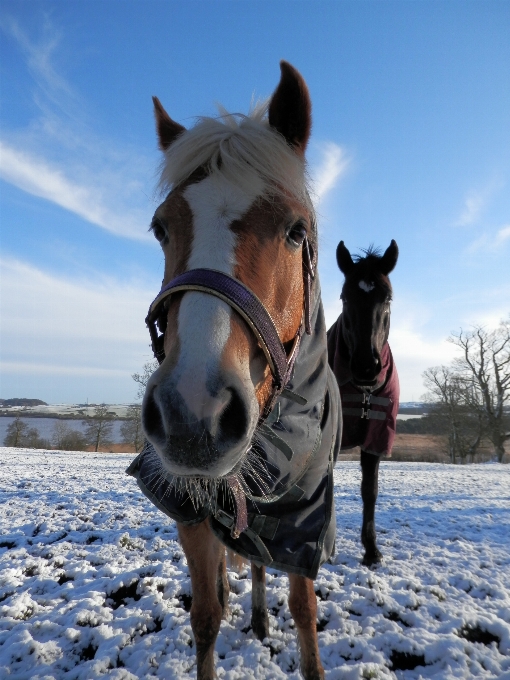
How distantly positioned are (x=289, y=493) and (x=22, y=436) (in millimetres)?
49839

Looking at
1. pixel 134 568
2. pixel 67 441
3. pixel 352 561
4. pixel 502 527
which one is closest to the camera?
pixel 134 568

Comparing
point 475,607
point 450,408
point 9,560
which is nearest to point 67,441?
point 450,408

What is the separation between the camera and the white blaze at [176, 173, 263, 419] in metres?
1.04

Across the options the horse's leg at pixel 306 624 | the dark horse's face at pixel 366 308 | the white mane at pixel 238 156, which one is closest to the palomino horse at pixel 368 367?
the dark horse's face at pixel 366 308

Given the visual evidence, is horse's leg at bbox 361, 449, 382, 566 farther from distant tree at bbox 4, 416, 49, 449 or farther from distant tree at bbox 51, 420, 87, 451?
distant tree at bbox 4, 416, 49, 449

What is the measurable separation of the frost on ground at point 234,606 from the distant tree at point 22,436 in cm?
4199

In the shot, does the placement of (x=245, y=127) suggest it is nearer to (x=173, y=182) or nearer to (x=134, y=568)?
(x=173, y=182)

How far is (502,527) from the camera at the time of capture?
5.71m

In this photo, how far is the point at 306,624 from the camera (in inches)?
92.9

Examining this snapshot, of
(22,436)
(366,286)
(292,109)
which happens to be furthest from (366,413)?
(22,436)

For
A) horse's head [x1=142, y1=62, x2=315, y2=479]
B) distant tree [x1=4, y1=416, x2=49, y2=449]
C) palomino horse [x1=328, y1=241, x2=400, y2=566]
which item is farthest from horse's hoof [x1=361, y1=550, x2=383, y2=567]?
distant tree [x1=4, y1=416, x2=49, y2=449]

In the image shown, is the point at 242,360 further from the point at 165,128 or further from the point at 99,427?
the point at 99,427

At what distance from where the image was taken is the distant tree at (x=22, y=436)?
134ft

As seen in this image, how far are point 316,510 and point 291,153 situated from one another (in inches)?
80.9
